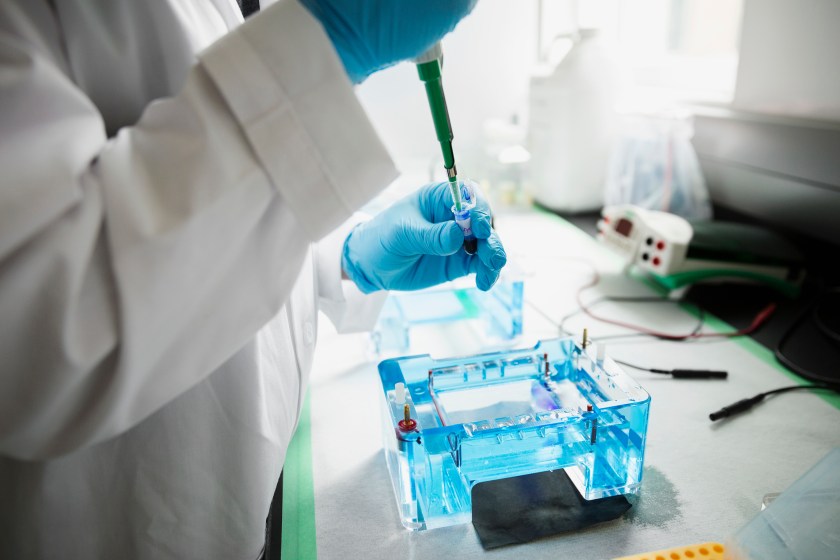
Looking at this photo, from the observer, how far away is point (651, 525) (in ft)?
2.28

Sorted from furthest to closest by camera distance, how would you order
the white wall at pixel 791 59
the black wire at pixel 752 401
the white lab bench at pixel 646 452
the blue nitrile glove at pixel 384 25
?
the white wall at pixel 791 59 < the black wire at pixel 752 401 < the white lab bench at pixel 646 452 < the blue nitrile glove at pixel 384 25

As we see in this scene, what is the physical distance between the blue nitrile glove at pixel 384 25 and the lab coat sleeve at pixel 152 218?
7 cm

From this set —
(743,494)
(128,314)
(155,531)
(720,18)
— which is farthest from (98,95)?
(720,18)

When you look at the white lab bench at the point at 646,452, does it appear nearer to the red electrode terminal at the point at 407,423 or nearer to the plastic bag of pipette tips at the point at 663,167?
the red electrode terminal at the point at 407,423

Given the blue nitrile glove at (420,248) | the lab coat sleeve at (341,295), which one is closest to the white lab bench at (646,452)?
the lab coat sleeve at (341,295)

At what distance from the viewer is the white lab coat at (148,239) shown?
429 mm

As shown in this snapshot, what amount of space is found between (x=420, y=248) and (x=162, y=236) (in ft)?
1.31

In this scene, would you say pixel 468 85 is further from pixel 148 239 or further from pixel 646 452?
pixel 148 239

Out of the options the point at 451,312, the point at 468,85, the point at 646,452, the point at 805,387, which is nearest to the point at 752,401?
the point at 805,387

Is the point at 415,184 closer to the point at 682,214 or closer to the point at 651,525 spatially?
the point at 682,214

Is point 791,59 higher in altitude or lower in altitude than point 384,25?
lower

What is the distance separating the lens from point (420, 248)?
787 millimetres

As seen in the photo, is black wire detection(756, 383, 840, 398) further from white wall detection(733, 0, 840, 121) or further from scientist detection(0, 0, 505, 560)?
scientist detection(0, 0, 505, 560)

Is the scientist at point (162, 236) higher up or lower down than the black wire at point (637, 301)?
higher up
